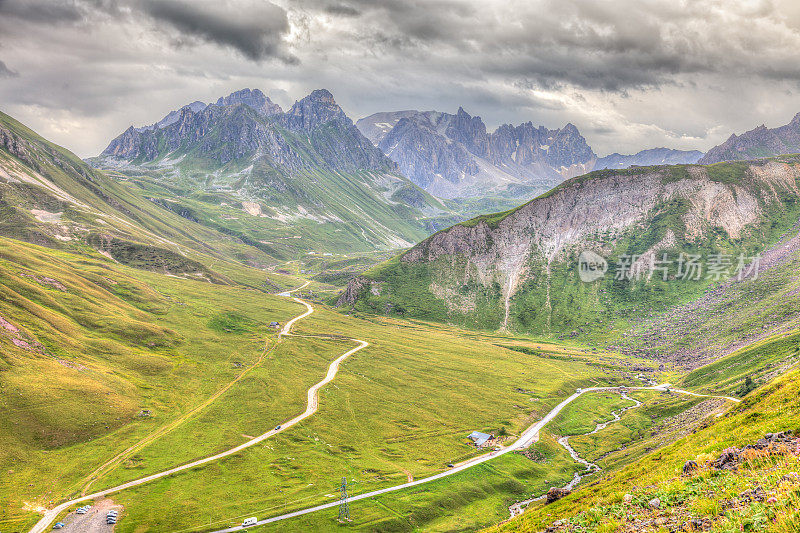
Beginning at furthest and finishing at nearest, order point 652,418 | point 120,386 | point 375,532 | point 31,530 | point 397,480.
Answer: point 652,418 < point 120,386 < point 397,480 < point 375,532 < point 31,530

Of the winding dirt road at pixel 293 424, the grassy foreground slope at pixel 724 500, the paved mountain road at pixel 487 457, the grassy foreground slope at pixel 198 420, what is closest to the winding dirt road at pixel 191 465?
the winding dirt road at pixel 293 424

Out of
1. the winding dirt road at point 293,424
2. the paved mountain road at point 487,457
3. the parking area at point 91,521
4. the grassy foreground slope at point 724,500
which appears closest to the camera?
the grassy foreground slope at point 724,500

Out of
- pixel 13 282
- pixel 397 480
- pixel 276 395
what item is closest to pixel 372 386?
pixel 276 395

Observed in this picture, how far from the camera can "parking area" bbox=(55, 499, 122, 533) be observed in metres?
84.3

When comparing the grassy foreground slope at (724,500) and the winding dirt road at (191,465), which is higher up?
the grassy foreground slope at (724,500)

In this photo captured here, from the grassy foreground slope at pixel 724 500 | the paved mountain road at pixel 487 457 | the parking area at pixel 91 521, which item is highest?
the grassy foreground slope at pixel 724 500

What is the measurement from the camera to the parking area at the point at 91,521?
84312 millimetres

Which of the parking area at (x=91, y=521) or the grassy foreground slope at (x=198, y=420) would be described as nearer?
the parking area at (x=91, y=521)

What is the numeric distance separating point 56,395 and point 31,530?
55.2 m

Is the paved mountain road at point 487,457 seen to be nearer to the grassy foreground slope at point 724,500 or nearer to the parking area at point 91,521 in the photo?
the parking area at point 91,521

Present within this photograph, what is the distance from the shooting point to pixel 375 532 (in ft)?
314

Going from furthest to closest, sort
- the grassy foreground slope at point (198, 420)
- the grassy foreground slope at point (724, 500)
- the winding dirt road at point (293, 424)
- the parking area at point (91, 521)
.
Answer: the grassy foreground slope at point (198, 420)
the winding dirt road at point (293, 424)
the parking area at point (91, 521)
the grassy foreground slope at point (724, 500)

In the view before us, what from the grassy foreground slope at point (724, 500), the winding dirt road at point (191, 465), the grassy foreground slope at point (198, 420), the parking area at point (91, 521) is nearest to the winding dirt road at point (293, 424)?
the winding dirt road at point (191, 465)

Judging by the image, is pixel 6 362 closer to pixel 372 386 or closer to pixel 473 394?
pixel 372 386
